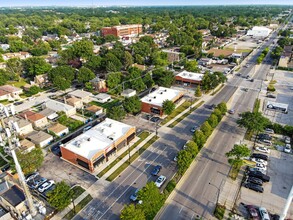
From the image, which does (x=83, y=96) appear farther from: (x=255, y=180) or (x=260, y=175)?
(x=260, y=175)

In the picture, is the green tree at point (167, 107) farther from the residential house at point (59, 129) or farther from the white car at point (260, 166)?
the residential house at point (59, 129)

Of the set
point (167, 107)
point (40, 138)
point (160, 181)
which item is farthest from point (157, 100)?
point (40, 138)

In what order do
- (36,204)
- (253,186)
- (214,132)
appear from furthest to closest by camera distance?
(214,132) → (253,186) → (36,204)

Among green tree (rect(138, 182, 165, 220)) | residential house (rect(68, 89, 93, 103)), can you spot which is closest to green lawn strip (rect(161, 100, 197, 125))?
residential house (rect(68, 89, 93, 103))

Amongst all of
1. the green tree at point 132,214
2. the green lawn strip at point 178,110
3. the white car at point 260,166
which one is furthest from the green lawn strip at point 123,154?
the white car at point 260,166

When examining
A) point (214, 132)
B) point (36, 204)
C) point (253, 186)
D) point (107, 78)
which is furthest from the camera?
point (107, 78)

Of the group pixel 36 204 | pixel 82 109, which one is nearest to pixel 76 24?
pixel 82 109

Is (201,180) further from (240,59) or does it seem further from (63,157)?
(240,59)
